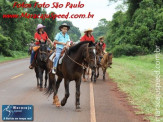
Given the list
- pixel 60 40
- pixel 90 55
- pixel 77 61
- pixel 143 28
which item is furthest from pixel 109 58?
pixel 143 28

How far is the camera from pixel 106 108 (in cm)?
928

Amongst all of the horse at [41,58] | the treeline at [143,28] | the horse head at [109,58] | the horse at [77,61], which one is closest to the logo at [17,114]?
the horse at [77,61]

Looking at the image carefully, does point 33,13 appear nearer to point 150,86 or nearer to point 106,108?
point 150,86

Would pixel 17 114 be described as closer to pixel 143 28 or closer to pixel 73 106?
pixel 73 106

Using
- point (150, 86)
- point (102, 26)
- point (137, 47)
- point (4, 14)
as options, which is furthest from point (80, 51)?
point (102, 26)

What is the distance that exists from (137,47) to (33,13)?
30.7 m

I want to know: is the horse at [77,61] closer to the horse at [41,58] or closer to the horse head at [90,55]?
the horse head at [90,55]

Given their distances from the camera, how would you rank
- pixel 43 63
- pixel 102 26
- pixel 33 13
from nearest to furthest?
pixel 43 63 → pixel 33 13 → pixel 102 26

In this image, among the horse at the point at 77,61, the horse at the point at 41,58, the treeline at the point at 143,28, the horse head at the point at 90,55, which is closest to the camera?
the horse head at the point at 90,55

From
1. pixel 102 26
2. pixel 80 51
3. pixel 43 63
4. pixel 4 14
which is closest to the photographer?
pixel 80 51

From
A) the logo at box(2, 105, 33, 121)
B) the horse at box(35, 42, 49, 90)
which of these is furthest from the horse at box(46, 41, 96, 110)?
the horse at box(35, 42, 49, 90)

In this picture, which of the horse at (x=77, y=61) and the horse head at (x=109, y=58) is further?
the horse head at (x=109, y=58)

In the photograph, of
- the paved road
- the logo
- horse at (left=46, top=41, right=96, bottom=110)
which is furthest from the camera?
horse at (left=46, top=41, right=96, bottom=110)

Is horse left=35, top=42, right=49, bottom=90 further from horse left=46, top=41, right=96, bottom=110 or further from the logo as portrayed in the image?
the logo
